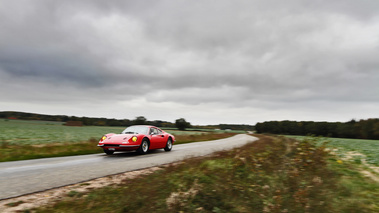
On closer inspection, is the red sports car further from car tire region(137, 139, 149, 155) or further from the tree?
the tree

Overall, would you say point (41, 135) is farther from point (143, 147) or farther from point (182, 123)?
point (182, 123)

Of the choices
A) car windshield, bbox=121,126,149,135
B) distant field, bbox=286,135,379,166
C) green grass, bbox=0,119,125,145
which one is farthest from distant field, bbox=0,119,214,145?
distant field, bbox=286,135,379,166

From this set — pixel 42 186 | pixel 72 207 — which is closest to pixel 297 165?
pixel 72 207

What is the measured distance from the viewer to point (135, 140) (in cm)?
1082

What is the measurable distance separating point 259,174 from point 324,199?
7.15 ft

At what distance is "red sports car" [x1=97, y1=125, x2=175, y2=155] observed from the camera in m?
10.5

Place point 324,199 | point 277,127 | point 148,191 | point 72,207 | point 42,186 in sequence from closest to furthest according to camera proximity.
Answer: point 72,207, point 324,199, point 148,191, point 42,186, point 277,127

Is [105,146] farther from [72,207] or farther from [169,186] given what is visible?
[72,207]

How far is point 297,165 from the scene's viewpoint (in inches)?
277

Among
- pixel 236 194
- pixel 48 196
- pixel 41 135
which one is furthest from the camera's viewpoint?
pixel 41 135

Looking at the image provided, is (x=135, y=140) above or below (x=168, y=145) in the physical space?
above

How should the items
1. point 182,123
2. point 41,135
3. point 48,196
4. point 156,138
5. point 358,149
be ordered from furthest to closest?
point 182,123 < point 41,135 < point 358,149 < point 156,138 < point 48,196

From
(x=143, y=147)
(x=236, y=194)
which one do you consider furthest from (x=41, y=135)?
(x=236, y=194)

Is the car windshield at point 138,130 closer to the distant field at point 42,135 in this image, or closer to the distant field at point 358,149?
the distant field at point 358,149
